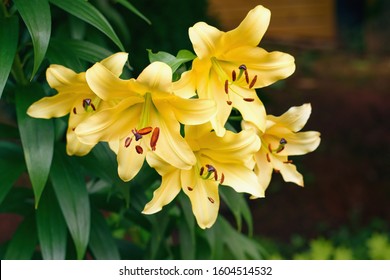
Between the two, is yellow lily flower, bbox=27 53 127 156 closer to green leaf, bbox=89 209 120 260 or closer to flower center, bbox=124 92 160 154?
flower center, bbox=124 92 160 154

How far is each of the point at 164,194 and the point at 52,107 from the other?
25 cm

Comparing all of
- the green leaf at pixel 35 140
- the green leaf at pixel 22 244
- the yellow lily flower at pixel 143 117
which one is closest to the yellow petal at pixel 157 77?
the yellow lily flower at pixel 143 117

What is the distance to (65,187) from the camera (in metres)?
1.51

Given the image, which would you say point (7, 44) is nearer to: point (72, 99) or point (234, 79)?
point (72, 99)

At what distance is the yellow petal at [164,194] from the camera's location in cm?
117

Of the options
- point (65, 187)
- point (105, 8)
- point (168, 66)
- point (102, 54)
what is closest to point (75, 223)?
point (65, 187)

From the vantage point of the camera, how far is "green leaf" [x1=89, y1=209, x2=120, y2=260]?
171cm

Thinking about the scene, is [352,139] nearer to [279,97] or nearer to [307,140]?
[279,97]

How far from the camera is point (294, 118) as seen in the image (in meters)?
1.34

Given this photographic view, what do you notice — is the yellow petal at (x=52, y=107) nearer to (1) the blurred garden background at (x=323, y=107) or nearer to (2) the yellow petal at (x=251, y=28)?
(2) the yellow petal at (x=251, y=28)

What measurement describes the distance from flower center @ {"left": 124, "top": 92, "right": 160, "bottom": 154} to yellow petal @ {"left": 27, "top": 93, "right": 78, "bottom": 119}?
16 centimetres

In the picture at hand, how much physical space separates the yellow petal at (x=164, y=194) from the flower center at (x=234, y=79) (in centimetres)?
15


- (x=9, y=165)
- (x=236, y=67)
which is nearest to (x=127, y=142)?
(x=236, y=67)

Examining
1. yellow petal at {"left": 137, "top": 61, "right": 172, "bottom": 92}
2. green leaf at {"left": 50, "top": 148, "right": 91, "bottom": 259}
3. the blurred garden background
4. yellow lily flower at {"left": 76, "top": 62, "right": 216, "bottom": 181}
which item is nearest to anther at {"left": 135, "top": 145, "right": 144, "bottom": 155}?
yellow lily flower at {"left": 76, "top": 62, "right": 216, "bottom": 181}
